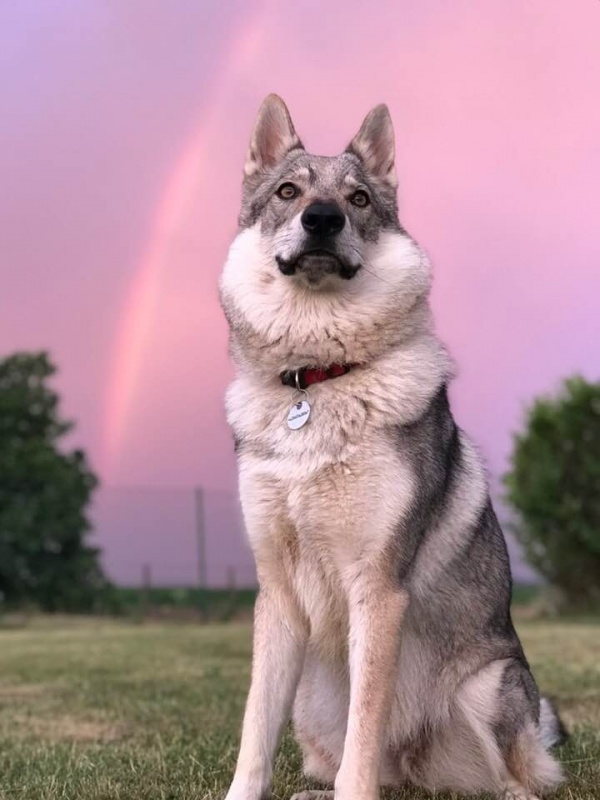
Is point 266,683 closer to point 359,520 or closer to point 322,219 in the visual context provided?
point 359,520

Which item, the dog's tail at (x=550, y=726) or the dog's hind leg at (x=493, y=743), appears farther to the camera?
the dog's tail at (x=550, y=726)

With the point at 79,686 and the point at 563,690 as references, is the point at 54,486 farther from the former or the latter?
the point at 563,690

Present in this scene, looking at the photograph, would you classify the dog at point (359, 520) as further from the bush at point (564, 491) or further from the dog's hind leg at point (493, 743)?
the bush at point (564, 491)

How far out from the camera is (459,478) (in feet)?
12.8

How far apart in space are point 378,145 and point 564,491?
13959mm

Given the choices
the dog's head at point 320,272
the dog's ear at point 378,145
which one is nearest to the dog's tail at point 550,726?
the dog's head at point 320,272

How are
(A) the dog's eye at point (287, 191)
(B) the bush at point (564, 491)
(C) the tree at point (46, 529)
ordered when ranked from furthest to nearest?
(C) the tree at point (46, 529) → (B) the bush at point (564, 491) → (A) the dog's eye at point (287, 191)

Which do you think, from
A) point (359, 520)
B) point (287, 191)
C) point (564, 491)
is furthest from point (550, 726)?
point (564, 491)

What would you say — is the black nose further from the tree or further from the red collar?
the tree

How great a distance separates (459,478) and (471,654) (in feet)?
2.21

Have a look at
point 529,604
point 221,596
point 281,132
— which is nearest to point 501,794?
point 281,132

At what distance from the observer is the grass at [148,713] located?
4336mm

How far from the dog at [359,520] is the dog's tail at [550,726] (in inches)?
18.0

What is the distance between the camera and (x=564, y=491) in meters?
17.3
